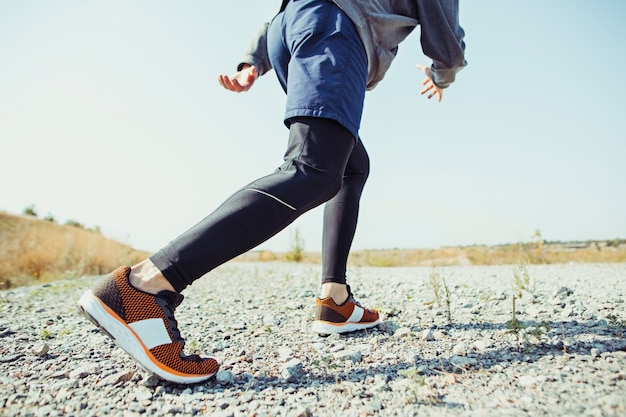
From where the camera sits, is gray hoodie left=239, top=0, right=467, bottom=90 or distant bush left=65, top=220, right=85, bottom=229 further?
distant bush left=65, top=220, right=85, bottom=229

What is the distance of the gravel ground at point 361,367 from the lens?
4.27 feet

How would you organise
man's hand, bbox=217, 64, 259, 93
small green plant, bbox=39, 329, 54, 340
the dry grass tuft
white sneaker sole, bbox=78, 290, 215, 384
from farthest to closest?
the dry grass tuft < small green plant, bbox=39, 329, 54, 340 < man's hand, bbox=217, 64, 259, 93 < white sneaker sole, bbox=78, 290, 215, 384

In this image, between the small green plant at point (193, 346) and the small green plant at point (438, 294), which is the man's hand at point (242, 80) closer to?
the small green plant at point (193, 346)

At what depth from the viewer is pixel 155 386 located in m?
1.51

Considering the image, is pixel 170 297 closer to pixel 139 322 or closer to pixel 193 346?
pixel 139 322

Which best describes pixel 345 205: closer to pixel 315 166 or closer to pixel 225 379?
pixel 315 166

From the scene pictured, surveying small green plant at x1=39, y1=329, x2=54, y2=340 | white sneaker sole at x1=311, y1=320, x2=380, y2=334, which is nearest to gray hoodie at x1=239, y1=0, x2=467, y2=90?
white sneaker sole at x1=311, y1=320, x2=380, y2=334

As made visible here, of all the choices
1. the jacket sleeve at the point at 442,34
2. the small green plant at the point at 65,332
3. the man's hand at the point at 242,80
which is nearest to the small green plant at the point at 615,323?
the jacket sleeve at the point at 442,34

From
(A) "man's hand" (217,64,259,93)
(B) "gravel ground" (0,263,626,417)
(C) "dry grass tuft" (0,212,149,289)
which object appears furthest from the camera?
(C) "dry grass tuft" (0,212,149,289)

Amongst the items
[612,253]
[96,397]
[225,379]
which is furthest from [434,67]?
[612,253]

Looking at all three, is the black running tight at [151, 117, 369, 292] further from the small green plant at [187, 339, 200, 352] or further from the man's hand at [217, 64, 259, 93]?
the man's hand at [217, 64, 259, 93]

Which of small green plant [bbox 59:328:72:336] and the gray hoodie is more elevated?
the gray hoodie

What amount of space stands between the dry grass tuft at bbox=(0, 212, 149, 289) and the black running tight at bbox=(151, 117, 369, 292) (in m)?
6.76

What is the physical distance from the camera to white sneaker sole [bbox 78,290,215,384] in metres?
1.41
